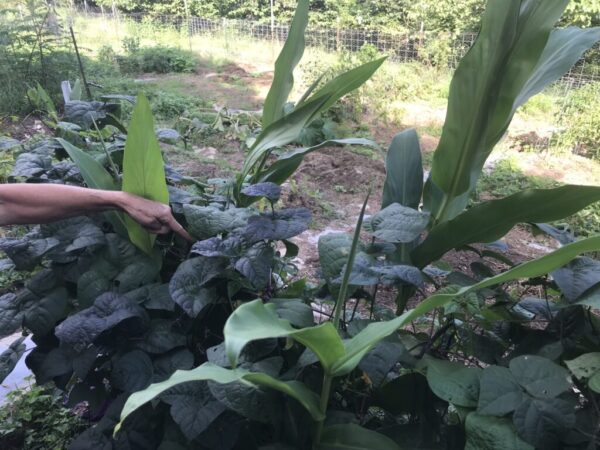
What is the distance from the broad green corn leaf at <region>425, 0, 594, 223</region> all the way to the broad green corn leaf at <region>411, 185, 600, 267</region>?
0.13m

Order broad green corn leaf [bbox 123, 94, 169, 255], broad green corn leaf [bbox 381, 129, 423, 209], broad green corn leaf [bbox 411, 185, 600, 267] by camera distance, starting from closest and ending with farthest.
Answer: broad green corn leaf [bbox 411, 185, 600, 267] < broad green corn leaf [bbox 123, 94, 169, 255] < broad green corn leaf [bbox 381, 129, 423, 209]

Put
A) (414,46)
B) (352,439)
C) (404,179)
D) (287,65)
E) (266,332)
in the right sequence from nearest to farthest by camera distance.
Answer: (266,332) → (352,439) → (404,179) → (287,65) → (414,46)

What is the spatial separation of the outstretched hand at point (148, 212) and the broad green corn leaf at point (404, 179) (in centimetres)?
48

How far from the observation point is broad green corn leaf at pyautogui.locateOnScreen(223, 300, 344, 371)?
53 cm

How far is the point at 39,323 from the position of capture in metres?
1.08

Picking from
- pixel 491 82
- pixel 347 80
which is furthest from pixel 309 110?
pixel 491 82

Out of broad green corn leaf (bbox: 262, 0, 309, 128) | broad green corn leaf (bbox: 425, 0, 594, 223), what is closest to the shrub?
broad green corn leaf (bbox: 262, 0, 309, 128)

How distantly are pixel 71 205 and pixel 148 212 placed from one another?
7.2 inches

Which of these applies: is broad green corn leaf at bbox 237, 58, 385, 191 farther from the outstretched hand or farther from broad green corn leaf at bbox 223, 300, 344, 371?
broad green corn leaf at bbox 223, 300, 344, 371

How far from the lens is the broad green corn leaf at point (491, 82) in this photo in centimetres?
84

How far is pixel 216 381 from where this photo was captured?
0.64 metres

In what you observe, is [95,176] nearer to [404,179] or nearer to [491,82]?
[404,179]

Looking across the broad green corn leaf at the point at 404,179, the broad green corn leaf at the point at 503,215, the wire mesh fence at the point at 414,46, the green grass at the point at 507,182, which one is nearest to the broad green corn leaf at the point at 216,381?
the broad green corn leaf at the point at 503,215

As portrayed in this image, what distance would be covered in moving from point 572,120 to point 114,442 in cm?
645
